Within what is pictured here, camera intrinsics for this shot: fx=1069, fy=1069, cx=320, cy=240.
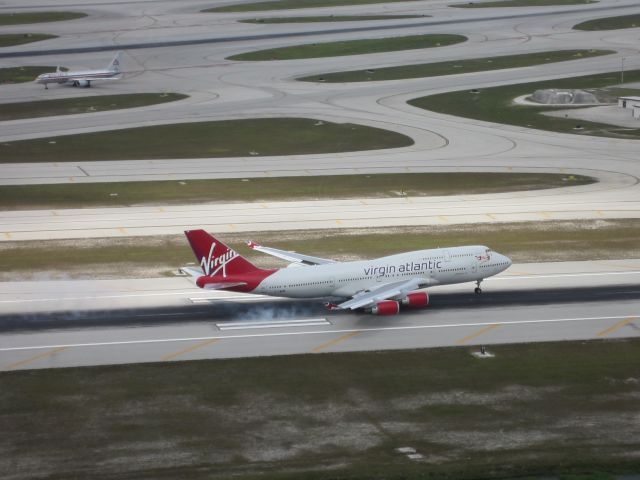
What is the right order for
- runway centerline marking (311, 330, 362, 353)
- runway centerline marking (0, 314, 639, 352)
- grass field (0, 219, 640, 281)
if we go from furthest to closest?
grass field (0, 219, 640, 281)
runway centerline marking (0, 314, 639, 352)
runway centerline marking (311, 330, 362, 353)

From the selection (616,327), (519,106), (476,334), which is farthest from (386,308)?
(519,106)

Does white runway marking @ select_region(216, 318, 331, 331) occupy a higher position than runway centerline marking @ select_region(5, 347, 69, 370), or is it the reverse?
runway centerline marking @ select_region(5, 347, 69, 370)

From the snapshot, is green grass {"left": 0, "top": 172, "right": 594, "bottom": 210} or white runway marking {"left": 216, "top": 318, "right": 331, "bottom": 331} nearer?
white runway marking {"left": 216, "top": 318, "right": 331, "bottom": 331}

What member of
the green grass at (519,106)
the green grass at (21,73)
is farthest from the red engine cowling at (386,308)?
the green grass at (21,73)

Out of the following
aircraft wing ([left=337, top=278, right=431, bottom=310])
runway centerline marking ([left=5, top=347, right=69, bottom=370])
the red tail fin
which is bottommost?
runway centerline marking ([left=5, top=347, right=69, bottom=370])

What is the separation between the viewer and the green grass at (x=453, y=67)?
177 meters

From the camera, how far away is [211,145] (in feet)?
446

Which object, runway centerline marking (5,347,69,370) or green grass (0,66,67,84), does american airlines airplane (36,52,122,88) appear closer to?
green grass (0,66,67,84)

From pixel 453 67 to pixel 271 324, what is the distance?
118293 mm

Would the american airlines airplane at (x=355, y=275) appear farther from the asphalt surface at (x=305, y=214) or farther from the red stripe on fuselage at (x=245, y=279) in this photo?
the asphalt surface at (x=305, y=214)

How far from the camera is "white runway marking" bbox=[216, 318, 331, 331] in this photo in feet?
240

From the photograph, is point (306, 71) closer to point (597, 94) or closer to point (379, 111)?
point (379, 111)

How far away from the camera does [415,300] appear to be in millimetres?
76250

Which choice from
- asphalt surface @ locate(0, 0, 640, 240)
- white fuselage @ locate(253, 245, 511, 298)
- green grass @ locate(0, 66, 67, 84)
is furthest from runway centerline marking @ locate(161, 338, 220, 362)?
green grass @ locate(0, 66, 67, 84)
